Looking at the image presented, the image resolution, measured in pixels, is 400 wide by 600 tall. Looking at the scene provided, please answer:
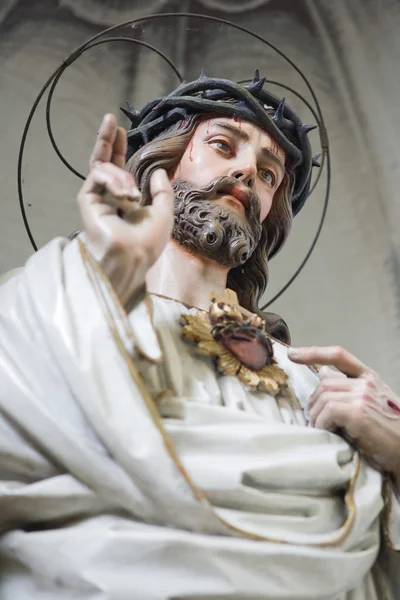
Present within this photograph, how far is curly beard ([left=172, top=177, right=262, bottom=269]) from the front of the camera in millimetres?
1815

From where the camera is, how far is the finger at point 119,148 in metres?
1.43

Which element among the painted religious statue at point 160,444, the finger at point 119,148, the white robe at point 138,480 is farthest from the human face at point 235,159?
the white robe at point 138,480

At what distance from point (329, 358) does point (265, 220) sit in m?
0.68

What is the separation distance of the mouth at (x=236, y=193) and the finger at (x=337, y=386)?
20.4 inches

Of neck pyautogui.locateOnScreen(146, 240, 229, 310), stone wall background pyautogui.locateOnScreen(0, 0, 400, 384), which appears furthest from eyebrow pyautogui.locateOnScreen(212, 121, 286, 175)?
stone wall background pyautogui.locateOnScreen(0, 0, 400, 384)

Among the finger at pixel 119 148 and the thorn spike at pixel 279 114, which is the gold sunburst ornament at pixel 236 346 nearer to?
the finger at pixel 119 148

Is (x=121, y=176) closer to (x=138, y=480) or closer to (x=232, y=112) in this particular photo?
(x=138, y=480)

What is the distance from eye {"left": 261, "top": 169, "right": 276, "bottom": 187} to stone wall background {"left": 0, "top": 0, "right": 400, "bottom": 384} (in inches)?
32.2

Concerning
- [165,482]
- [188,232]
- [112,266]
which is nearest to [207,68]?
[188,232]

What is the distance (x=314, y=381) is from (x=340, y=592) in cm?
56

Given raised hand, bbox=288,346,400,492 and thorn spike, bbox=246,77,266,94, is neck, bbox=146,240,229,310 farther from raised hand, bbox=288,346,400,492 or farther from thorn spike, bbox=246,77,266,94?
thorn spike, bbox=246,77,266,94

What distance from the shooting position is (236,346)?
1552 millimetres

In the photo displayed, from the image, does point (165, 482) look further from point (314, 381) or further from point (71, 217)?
point (71, 217)

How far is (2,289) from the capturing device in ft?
4.69
